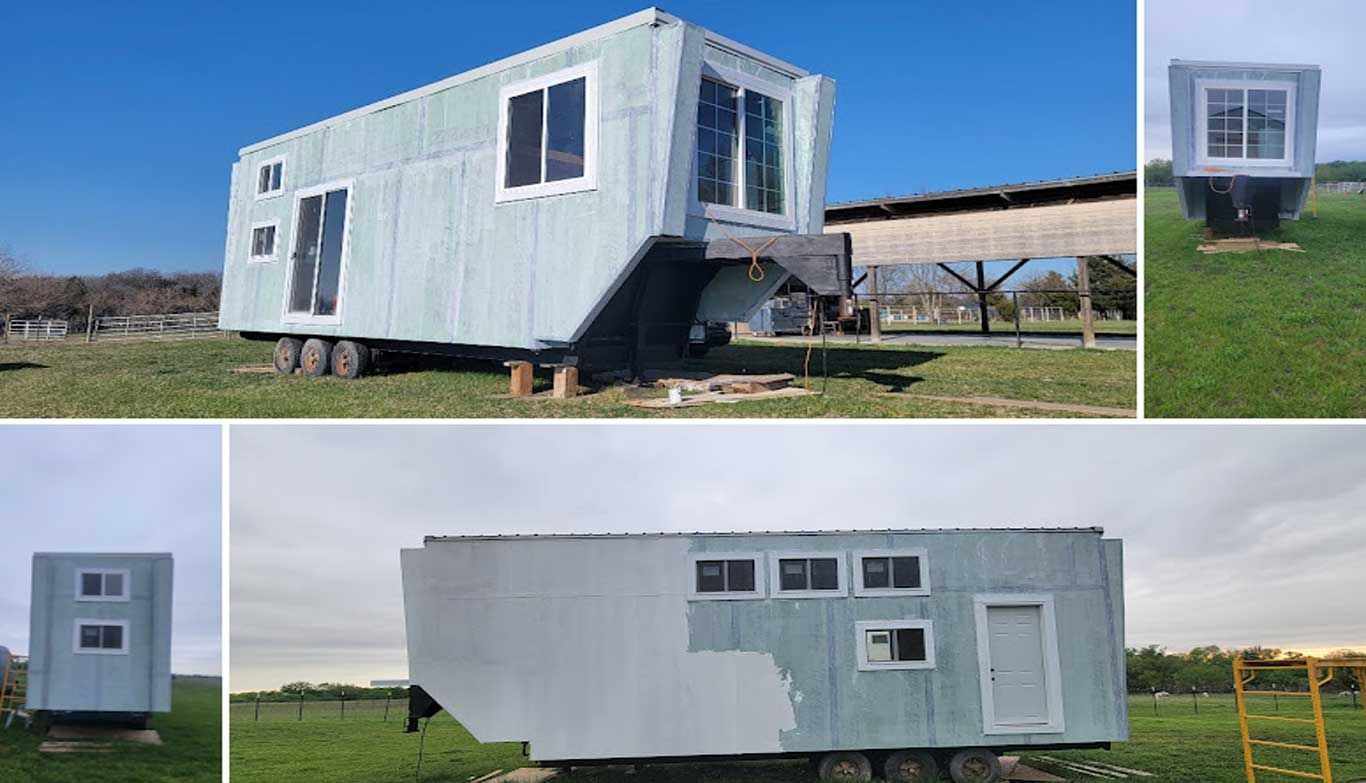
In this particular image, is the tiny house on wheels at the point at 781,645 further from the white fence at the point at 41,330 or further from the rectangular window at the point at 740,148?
the white fence at the point at 41,330

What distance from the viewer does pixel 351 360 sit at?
1305 centimetres

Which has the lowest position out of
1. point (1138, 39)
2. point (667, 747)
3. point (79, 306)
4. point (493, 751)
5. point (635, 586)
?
point (493, 751)

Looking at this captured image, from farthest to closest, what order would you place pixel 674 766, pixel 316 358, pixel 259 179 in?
1. pixel 259 179
2. pixel 316 358
3. pixel 674 766

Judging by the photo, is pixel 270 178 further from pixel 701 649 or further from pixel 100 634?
pixel 701 649

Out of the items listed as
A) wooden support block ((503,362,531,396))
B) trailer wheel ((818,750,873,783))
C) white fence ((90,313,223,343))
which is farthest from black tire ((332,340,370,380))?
white fence ((90,313,223,343))

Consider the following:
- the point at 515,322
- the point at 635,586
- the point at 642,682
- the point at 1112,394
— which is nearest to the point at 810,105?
the point at 515,322

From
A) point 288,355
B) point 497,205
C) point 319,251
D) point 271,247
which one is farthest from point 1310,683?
point 271,247

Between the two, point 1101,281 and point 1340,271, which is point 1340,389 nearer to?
point 1340,271

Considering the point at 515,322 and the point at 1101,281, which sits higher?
the point at 1101,281

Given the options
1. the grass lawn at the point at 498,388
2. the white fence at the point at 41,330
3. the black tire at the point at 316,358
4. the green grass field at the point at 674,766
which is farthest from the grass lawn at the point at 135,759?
the white fence at the point at 41,330

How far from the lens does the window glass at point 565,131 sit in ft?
32.2

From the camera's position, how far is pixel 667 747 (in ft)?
25.7

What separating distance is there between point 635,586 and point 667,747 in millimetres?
1393

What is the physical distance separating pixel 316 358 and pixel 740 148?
290 inches
